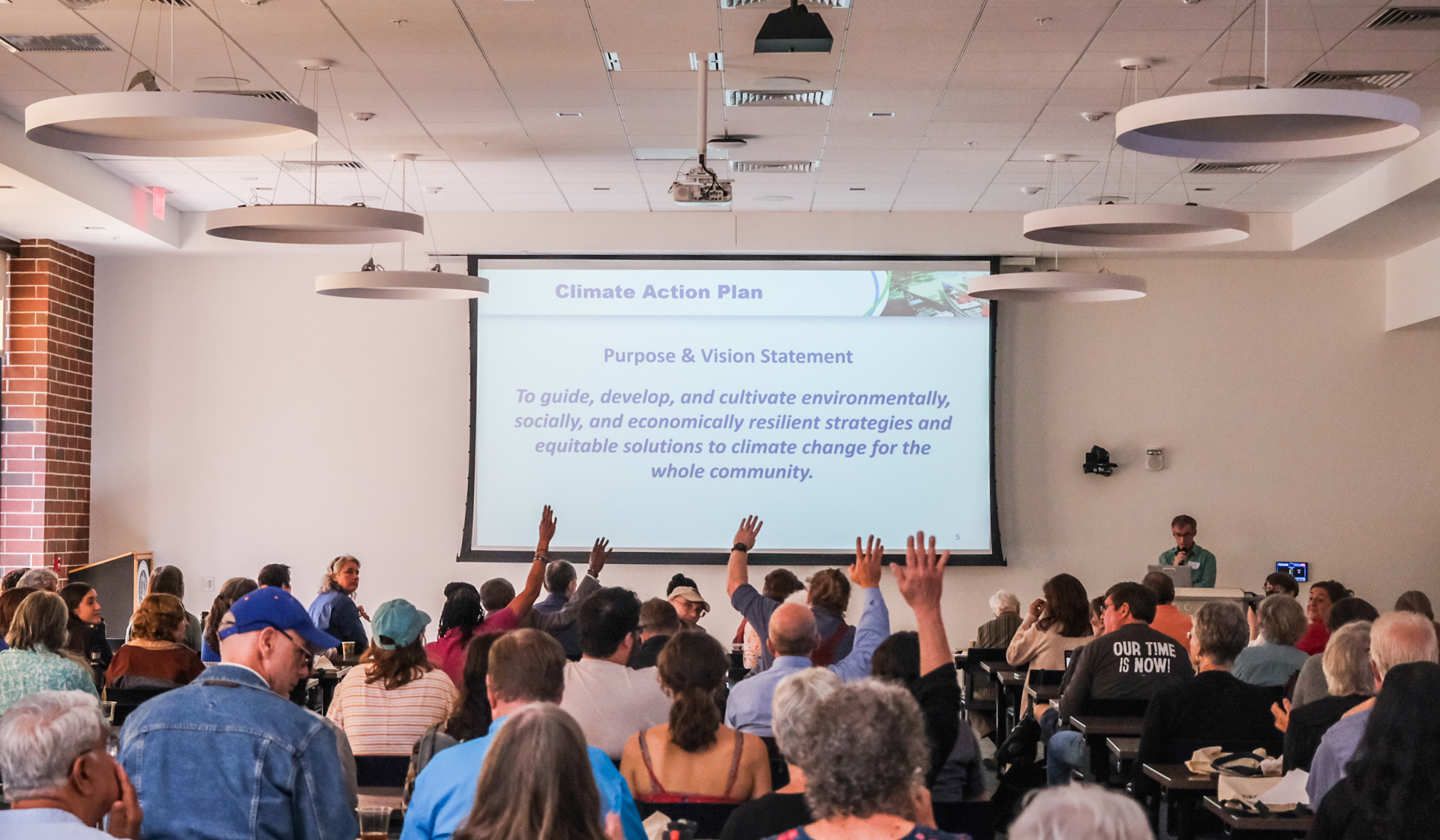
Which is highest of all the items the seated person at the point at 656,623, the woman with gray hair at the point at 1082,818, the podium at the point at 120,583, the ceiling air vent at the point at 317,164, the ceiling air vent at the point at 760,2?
the ceiling air vent at the point at 760,2

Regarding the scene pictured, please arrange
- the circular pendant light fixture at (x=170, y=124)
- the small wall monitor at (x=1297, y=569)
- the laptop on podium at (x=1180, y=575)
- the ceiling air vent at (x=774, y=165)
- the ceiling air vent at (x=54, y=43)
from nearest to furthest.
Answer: the circular pendant light fixture at (x=170, y=124) < the ceiling air vent at (x=54, y=43) < the ceiling air vent at (x=774, y=165) < the laptop on podium at (x=1180, y=575) < the small wall monitor at (x=1297, y=569)

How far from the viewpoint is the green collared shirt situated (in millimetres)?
11135

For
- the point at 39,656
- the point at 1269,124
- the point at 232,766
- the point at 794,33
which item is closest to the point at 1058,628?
the point at 1269,124

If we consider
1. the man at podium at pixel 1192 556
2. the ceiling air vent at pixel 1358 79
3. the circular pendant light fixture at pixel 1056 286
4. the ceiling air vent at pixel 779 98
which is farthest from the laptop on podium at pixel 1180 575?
the ceiling air vent at pixel 779 98

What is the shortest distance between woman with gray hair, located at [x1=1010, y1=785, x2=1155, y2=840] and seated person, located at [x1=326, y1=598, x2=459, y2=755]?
280 cm

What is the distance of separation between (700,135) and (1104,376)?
19.4ft

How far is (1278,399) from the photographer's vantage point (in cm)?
1199

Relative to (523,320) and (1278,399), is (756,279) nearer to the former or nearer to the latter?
(523,320)

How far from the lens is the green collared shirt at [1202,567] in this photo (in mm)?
11135

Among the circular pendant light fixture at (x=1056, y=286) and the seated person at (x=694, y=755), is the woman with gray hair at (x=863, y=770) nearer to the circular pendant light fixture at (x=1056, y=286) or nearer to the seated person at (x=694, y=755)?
the seated person at (x=694, y=755)

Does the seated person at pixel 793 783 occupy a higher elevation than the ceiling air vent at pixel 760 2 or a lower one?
lower

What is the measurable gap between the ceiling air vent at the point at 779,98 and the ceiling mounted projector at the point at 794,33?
179 centimetres

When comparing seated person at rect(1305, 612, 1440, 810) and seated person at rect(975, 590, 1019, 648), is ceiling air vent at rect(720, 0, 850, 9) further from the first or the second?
seated person at rect(1305, 612, 1440, 810)

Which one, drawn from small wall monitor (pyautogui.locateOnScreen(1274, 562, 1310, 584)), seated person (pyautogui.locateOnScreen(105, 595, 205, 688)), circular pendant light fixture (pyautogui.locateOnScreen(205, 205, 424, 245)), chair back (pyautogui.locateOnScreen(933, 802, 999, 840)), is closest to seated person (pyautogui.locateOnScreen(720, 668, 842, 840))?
chair back (pyautogui.locateOnScreen(933, 802, 999, 840))
